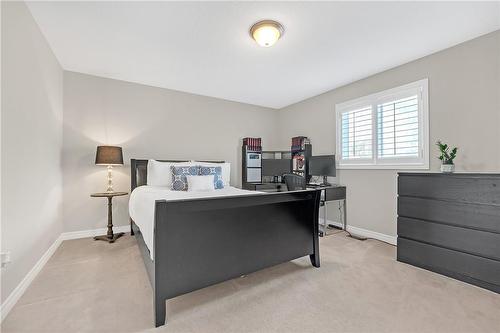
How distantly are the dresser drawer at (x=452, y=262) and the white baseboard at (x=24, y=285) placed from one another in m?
3.50

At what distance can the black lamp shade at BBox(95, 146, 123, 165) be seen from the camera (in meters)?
3.01

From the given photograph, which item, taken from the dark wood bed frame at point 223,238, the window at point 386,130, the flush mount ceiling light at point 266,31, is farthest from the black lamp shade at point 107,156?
the window at point 386,130

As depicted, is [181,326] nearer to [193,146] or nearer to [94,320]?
[94,320]

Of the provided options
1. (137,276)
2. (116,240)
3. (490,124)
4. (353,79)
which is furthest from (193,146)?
(490,124)

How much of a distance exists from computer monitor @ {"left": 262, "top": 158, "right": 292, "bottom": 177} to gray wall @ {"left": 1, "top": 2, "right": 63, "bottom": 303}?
3289 mm

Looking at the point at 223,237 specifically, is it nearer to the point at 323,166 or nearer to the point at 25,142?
the point at 25,142

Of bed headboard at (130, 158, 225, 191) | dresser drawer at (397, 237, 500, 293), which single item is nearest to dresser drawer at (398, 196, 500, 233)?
dresser drawer at (397, 237, 500, 293)

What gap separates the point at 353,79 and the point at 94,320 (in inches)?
159

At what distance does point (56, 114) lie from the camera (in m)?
2.86

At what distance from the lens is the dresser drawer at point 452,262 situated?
6.28 feet

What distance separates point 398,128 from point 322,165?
3.96ft

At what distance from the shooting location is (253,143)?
4.59 metres

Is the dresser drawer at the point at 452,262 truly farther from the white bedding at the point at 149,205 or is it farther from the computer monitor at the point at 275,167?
the computer monitor at the point at 275,167

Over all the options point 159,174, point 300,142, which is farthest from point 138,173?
point 300,142
